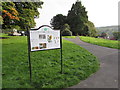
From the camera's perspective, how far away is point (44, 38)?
3.88 meters

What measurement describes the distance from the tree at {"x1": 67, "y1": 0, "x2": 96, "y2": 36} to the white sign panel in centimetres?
3584

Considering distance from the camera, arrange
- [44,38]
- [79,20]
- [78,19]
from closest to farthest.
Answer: [44,38] → [79,20] → [78,19]

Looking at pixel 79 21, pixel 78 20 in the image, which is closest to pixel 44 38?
pixel 79 21

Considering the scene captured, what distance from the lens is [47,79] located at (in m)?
3.72

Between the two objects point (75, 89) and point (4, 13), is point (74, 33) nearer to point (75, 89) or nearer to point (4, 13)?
point (4, 13)

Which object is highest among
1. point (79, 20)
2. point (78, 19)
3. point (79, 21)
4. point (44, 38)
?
point (78, 19)

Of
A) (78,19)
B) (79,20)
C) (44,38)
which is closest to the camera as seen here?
(44,38)

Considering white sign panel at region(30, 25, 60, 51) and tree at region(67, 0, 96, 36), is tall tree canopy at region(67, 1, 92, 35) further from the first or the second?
white sign panel at region(30, 25, 60, 51)

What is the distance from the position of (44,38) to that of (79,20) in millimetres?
37136

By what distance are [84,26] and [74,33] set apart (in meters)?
4.90

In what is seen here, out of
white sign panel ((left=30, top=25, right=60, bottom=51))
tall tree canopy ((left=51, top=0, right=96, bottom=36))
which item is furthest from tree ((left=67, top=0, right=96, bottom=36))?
white sign panel ((left=30, top=25, right=60, bottom=51))

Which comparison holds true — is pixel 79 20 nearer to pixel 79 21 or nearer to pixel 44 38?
pixel 79 21

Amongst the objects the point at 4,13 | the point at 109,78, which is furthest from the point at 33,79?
the point at 4,13

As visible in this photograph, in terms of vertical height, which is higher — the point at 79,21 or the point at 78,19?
the point at 78,19
